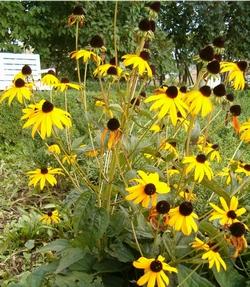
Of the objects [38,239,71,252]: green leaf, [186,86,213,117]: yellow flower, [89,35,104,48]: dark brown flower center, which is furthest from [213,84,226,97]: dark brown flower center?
[38,239,71,252]: green leaf

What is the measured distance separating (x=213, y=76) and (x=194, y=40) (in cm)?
859

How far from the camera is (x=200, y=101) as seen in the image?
133 centimetres

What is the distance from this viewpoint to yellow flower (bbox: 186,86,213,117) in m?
1.32

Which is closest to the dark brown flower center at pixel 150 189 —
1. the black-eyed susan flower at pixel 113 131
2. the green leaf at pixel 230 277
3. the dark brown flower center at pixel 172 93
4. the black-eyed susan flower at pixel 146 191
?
the black-eyed susan flower at pixel 146 191

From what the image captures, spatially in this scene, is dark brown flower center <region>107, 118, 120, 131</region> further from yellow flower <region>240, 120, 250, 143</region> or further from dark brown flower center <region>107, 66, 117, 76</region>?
yellow flower <region>240, 120, 250, 143</region>

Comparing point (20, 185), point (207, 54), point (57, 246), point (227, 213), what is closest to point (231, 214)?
point (227, 213)

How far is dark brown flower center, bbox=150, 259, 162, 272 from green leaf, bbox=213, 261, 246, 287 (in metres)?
0.28

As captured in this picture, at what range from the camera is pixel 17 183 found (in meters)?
2.94

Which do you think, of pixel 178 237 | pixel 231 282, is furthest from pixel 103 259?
pixel 231 282

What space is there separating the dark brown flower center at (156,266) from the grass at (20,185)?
52 cm

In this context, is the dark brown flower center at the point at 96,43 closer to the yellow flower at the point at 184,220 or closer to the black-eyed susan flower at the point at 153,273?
the yellow flower at the point at 184,220

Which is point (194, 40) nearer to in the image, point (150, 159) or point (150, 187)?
point (150, 159)

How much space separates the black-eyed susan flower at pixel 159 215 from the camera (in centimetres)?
127

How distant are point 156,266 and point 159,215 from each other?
0.15 metres
